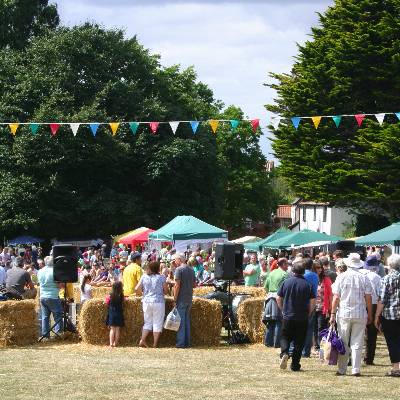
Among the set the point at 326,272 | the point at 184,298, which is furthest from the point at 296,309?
the point at 184,298

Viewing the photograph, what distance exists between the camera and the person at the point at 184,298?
18.9 meters

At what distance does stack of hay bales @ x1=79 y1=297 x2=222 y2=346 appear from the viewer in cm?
1925

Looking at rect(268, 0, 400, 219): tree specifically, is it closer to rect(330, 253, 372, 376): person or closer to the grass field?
the grass field

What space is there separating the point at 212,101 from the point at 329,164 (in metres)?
30.5

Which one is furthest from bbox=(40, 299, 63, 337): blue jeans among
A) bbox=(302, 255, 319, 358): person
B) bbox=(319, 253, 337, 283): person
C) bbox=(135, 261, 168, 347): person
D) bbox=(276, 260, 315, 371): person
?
bbox=(276, 260, 315, 371): person

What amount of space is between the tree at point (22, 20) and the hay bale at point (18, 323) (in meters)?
41.6

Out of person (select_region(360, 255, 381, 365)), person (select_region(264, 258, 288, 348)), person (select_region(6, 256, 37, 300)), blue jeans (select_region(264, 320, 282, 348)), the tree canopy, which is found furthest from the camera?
the tree canopy

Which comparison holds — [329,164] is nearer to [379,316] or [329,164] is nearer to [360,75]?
[360,75]

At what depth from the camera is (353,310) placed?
14.3 metres

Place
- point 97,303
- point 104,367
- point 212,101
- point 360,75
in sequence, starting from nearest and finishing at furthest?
1. point 104,367
2. point 97,303
3. point 360,75
4. point 212,101

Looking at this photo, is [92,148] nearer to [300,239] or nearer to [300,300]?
[300,239]

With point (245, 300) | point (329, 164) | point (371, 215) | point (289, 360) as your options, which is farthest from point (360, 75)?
point (289, 360)

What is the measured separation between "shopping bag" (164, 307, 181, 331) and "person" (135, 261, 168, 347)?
181 mm

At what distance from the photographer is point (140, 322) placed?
1938cm
